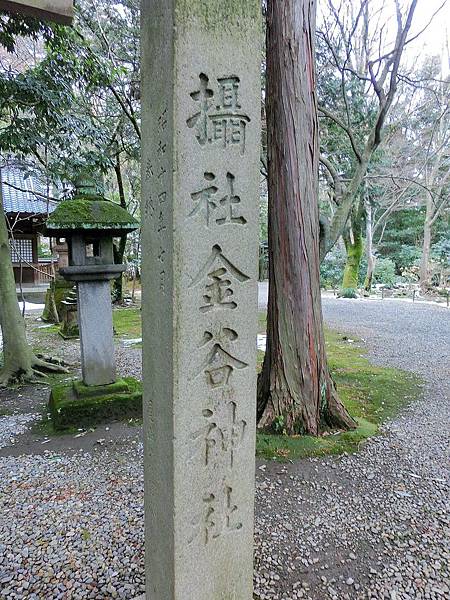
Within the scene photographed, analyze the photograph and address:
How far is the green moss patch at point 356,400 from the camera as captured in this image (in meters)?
3.66

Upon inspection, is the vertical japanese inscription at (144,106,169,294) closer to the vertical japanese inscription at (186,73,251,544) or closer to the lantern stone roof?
the vertical japanese inscription at (186,73,251,544)

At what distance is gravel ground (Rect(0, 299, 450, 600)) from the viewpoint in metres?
2.21

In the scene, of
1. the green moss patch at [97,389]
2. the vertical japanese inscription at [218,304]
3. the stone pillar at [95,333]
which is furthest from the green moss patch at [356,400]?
the vertical japanese inscription at [218,304]

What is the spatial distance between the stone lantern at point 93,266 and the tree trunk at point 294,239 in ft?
5.43

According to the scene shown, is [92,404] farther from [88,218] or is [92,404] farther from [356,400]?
[356,400]

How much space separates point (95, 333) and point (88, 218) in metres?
1.26

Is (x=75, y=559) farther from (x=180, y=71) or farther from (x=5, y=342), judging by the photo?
(x=5, y=342)

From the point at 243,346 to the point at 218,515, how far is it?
69 centimetres

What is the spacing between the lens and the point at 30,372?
586 cm

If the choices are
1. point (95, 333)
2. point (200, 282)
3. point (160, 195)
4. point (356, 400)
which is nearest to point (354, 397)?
point (356, 400)

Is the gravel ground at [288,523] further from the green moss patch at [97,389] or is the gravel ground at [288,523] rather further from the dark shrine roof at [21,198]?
the dark shrine roof at [21,198]

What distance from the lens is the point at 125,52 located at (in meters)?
9.01

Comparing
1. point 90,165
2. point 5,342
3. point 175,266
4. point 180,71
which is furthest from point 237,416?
point 90,165

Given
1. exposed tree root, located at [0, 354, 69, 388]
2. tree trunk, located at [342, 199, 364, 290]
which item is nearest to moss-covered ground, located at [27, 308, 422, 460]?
exposed tree root, located at [0, 354, 69, 388]
